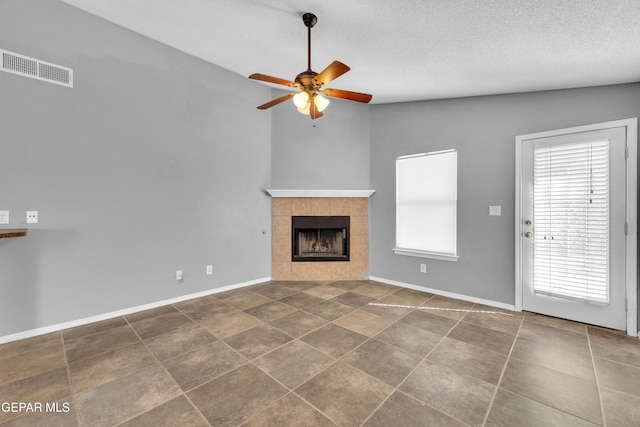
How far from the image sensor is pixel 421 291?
3.91 metres

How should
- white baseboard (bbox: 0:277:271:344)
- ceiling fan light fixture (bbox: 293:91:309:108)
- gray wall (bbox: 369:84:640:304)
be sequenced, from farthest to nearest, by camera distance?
gray wall (bbox: 369:84:640:304), white baseboard (bbox: 0:277:271:344), ceiling fan light fixture (bbox: 293:91:309:108)

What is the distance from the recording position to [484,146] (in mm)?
3424

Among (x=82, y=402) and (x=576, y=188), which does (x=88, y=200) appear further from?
(x=576, y=188)

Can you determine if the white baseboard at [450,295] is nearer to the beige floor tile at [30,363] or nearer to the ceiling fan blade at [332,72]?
the ceiling fan blade at [332,72]

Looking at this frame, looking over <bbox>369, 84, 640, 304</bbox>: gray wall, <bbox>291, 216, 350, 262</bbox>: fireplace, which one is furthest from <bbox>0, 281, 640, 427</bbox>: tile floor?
<bbox>291, 216, 350, 262</bbox>: fireplace

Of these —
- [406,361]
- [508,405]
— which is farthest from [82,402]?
[508,405]

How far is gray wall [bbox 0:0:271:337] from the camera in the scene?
7.91 ft

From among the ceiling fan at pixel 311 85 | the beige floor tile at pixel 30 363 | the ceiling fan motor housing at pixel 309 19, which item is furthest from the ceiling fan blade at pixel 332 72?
the beige floor tile at pixel 30 363

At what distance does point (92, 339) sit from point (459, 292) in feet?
13.5

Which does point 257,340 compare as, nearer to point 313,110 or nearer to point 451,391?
point 451,391

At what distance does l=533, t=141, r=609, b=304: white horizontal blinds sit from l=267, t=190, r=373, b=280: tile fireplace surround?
2.20 meters

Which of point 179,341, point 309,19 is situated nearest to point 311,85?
point 309,19

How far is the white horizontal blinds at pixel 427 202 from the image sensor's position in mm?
3734

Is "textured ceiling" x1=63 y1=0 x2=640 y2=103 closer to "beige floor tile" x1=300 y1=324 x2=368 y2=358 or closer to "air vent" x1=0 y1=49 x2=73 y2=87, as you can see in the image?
"air vent" x1=0 y1=49 x2=73 y2=87
